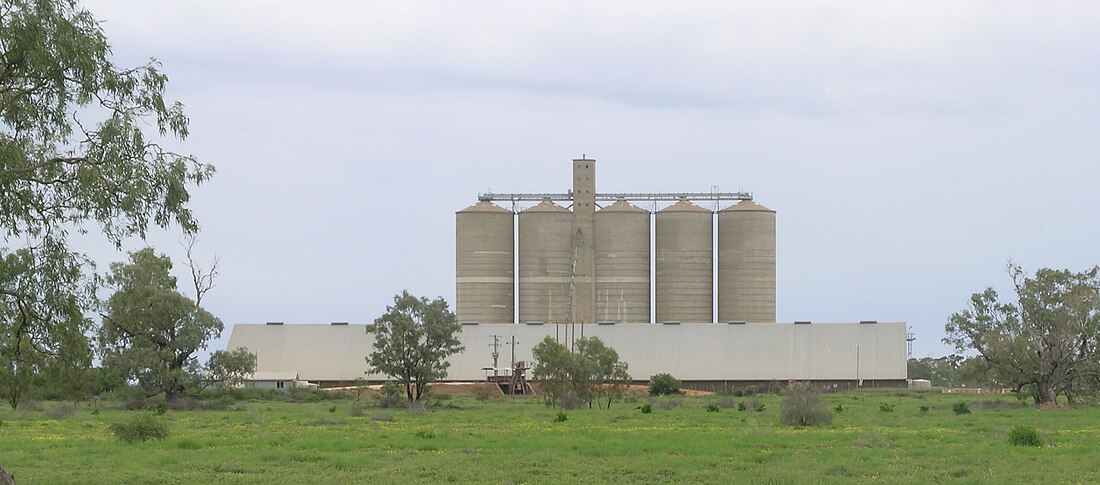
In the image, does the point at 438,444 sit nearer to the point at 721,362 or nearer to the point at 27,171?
the point at 27,171

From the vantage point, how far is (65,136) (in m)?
22.7

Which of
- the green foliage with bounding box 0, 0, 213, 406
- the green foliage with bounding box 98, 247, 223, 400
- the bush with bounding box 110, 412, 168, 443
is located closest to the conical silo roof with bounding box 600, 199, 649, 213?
the green foliage with bounding box 98, 247, 223, 400

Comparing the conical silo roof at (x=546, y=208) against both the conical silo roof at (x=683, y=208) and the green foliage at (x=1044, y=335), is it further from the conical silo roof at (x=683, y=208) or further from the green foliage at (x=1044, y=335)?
the green foliage at (x=1044, y=335)

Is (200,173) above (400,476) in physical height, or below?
above

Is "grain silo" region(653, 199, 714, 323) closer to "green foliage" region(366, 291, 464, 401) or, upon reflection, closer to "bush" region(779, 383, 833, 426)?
"green foliage" region(366, 291, 464, 401)

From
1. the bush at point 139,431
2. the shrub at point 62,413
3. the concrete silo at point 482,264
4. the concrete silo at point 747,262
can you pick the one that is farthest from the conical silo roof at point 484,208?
the bush at point 139,431

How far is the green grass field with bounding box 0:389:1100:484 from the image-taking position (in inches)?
1096

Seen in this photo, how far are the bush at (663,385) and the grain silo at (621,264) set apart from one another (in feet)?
65.6

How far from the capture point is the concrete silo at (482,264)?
12462 centimetres

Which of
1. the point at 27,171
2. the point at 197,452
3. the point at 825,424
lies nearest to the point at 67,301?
the point at 27,171

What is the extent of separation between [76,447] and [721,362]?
85329 millimetres

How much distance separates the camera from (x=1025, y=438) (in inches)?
1403

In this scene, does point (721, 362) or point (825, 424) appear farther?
point (721, 362)

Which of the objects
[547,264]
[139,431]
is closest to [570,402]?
[139,431]
